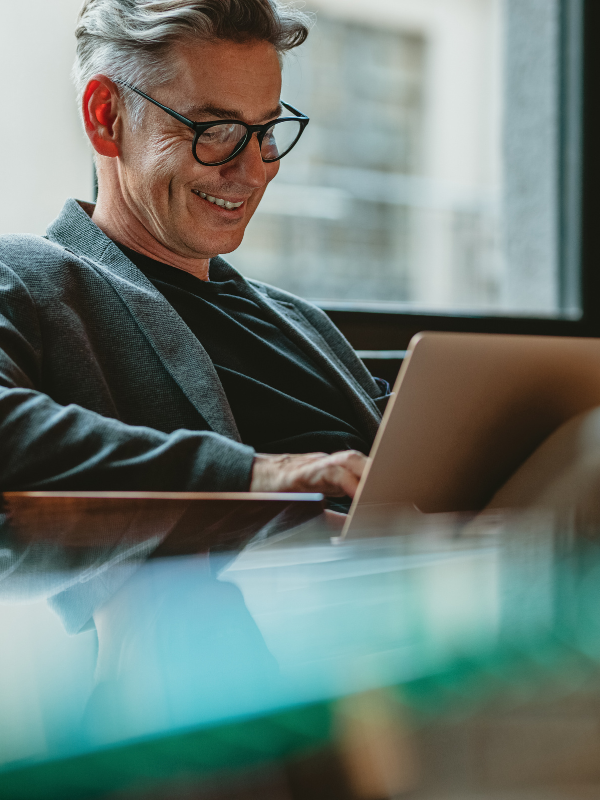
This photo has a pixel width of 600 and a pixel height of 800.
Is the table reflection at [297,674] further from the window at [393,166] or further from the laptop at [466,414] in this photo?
the window at [393,166]

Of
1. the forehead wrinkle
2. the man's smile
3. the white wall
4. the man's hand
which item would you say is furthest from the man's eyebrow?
the man's hand

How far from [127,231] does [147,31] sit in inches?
11.9

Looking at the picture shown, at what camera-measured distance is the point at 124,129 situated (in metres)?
1.29

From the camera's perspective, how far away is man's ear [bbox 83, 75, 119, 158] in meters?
1.27

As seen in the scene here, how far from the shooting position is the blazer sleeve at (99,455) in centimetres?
79

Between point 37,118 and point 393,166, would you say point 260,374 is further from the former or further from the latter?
point 393,166

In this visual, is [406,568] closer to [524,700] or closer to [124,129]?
[524,700]

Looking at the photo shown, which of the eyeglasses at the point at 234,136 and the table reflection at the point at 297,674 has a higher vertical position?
the eyeglasses at the point at 234,136

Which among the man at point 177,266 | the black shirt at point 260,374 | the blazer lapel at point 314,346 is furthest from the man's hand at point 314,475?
the blazer lapel at point 314,346

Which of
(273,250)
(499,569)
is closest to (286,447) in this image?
(499,569)

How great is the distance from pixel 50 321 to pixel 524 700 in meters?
0.80

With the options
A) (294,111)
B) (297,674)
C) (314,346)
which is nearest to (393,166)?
Result: (294,111)

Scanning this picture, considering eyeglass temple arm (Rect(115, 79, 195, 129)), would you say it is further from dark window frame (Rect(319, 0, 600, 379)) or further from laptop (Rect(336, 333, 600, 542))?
dark window frame (Rect(319, 0, 600, 379))

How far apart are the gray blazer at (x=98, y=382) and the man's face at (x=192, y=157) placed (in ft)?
0.37
